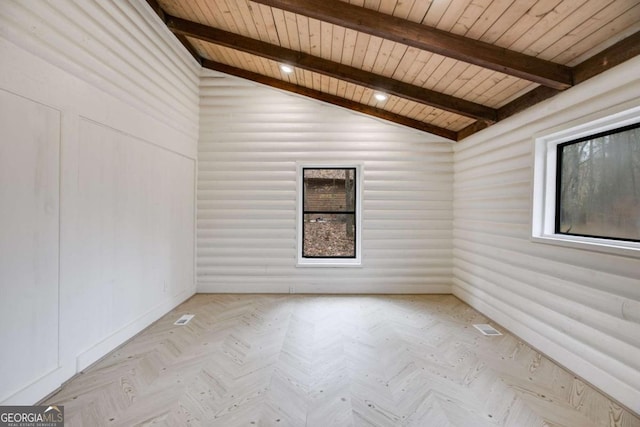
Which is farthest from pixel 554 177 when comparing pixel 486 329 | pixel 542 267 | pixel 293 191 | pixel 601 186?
pixel 293 191

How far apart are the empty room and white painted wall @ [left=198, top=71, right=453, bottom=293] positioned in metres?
0.03

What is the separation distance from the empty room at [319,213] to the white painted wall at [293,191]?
0.11 feet

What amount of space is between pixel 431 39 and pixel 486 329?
2.96 m

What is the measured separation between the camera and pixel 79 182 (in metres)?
2.14

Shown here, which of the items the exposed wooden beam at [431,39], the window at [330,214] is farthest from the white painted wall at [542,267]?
the window at [330,214]

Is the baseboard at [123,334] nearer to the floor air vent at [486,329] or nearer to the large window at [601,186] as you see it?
the floor air vent at [486,329]

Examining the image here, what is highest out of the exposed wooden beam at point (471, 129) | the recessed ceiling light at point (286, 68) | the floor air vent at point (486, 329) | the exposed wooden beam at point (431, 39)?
the recessed ceiling light at point (286, 68)

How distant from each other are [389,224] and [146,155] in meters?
3.31

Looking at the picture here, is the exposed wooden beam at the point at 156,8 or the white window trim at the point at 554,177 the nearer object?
the white window trim at the point at 554,177

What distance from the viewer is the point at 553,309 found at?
245 cm

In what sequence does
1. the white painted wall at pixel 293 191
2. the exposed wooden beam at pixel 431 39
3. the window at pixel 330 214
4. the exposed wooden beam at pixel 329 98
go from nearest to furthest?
1. the exposed wooden beam at pixel 431 39
2. the exposed wooden beam at pixel 329 98
3. the white painted wall at pixel 293 191
4. the window at pixel 330 214

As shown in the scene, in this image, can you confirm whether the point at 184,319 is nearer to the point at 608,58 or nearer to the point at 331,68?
the point at 331,68

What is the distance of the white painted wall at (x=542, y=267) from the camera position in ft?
6.22

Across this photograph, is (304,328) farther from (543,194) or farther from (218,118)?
(218,118)
